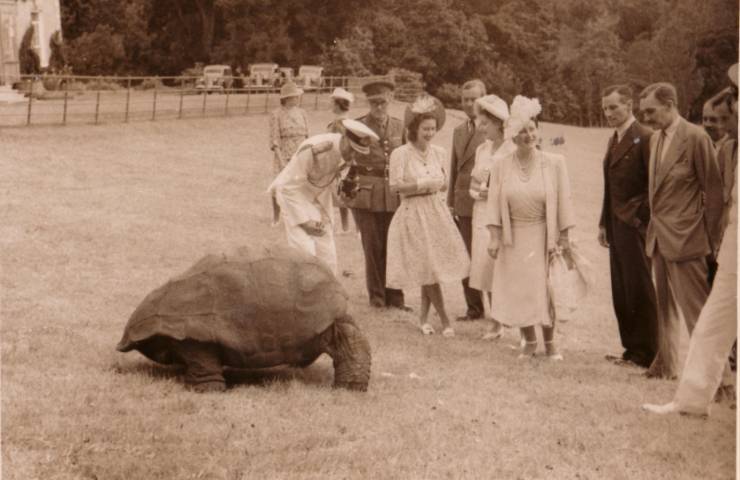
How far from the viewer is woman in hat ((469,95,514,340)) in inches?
349

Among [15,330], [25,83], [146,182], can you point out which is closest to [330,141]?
[15,330]

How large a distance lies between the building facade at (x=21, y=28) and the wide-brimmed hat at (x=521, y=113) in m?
22.2

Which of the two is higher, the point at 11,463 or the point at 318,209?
the point at 318,209

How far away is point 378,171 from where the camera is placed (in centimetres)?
1005

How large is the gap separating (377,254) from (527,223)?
2.56 meters

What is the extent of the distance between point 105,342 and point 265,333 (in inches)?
63.9

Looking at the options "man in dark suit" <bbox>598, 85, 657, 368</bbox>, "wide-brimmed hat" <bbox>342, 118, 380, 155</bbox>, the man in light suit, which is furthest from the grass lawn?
"wide-brimmed hat" <bbox>342, 118, 380, 155</bbox>

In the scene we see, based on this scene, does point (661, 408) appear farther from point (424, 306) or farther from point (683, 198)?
point (424, 306)

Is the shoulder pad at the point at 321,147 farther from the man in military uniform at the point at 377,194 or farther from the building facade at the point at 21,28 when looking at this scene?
the building facade at the point at 21,28

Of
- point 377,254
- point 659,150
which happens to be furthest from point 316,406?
point 377,254

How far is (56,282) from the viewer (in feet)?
32.3

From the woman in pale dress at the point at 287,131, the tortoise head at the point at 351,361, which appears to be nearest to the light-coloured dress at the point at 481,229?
the tortoise head at the point at 351,361

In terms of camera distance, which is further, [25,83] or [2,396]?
[25,83]

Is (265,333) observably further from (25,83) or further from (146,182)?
(25,83)
